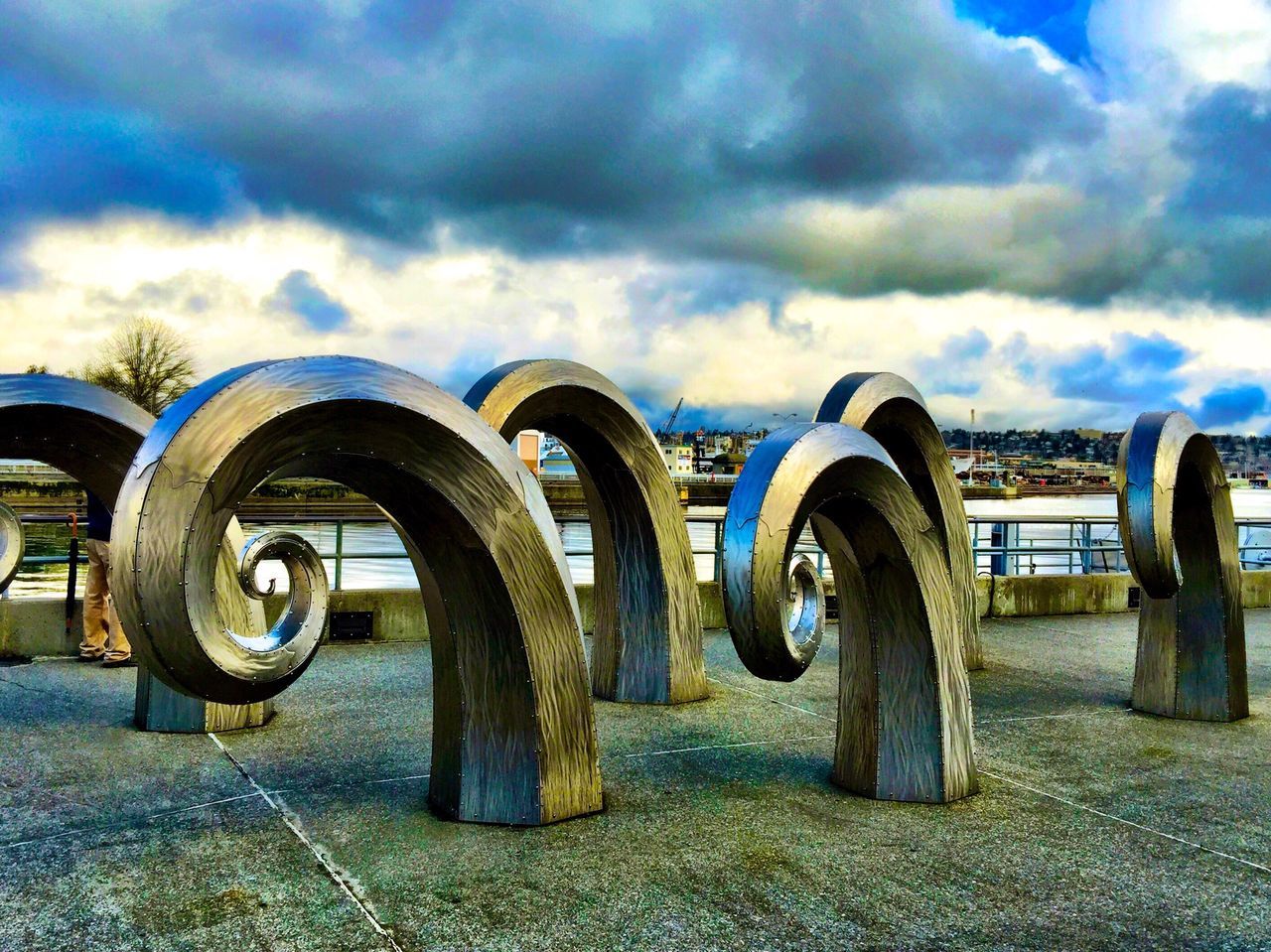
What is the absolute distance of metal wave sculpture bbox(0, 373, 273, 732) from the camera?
658 cm

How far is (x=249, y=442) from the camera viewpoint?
173 inches

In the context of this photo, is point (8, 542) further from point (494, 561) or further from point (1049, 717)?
point (1049, 717)

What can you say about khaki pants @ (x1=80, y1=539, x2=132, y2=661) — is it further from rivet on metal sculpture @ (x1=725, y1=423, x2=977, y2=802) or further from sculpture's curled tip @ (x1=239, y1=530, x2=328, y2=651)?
rivet on metal sculpture @ (x1=725, y1=423, x2=977, y2=802)

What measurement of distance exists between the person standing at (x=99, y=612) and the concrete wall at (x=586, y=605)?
466 mm

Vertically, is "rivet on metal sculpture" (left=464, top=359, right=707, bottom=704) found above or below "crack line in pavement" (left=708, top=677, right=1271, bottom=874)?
above

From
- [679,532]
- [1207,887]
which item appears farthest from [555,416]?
[1207,887]

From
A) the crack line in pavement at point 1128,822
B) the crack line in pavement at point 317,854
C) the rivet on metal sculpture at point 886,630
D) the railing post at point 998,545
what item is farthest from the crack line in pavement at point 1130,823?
the railing post at point 998,545

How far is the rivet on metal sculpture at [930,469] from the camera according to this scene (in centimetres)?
993

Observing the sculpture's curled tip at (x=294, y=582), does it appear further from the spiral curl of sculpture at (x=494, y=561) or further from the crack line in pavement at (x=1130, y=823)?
the crack line in pavement at (x=1130, y=823)

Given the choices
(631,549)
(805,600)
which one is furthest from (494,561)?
(631,549)

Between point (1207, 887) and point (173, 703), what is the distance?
6.24m

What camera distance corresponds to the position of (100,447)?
7.04 meters

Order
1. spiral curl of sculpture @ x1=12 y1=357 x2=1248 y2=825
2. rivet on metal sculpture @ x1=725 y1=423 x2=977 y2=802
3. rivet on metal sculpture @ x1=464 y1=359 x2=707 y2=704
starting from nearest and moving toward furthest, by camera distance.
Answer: spiral curl of sculpture @ x1=12 y1=357 x2=1248 y2=825 < rivet on metal sculpture @ x1=725 y1=423 x2=977 y2=802 < rivet on metal sculpture @ x1=464 y1=359 x2=707 y2=704

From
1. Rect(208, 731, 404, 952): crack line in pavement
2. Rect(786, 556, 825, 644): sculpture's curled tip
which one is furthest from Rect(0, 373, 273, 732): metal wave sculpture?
Rect(786, 556, 825, 644): sculpture's curled tip
